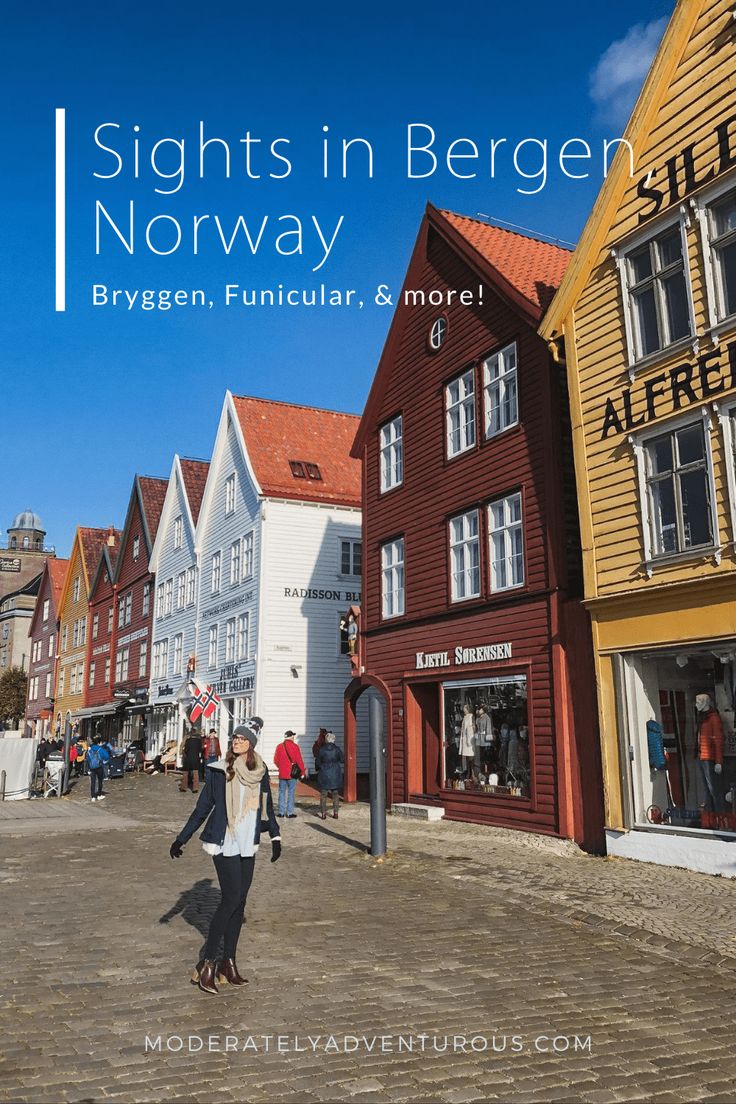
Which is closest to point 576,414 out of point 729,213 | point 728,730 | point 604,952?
point 729,213

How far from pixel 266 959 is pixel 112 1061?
244cm

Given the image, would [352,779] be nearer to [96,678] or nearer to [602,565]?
[602,565]

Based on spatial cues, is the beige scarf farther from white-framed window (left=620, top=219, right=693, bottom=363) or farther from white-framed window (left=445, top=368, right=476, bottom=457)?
white-framed window (left=445, top=368, right=476, bottom=457)

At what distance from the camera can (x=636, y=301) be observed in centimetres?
1476

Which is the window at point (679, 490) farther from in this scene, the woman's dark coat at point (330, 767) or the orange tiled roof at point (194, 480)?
the orange tiled roof at point (194, 480)

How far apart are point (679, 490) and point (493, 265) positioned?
778 cm

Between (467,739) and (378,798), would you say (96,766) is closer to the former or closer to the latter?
(467,739)

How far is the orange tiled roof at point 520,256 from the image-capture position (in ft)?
60.5

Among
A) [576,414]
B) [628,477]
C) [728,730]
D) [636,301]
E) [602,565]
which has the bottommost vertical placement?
[728,730]

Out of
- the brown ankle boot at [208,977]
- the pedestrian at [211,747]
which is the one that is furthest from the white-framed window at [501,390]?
the pedestrian at [211,747]

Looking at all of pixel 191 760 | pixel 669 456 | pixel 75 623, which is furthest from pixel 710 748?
pixel 75 623

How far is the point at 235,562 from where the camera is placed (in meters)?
33.8

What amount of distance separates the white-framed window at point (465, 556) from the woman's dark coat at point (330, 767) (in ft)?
13.3

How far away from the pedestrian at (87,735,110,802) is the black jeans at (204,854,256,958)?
62.4 feet
